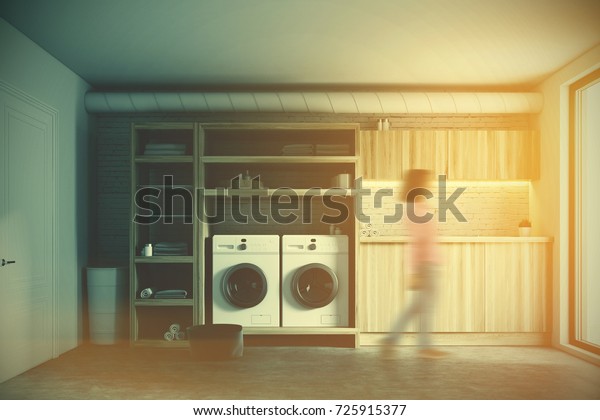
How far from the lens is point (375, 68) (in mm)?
5285

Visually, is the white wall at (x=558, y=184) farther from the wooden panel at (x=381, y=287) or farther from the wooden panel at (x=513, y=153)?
the wooden panel at (x=381, y=287)

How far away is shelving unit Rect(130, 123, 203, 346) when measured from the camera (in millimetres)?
5309

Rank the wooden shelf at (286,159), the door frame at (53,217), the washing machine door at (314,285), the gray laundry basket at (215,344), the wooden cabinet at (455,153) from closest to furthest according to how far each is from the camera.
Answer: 1. the gray laundry basket at (215,344)
2. the door frame at (53,217)
3. the washing machine door at (314,285)
4. the wooden shelf at (286,159)
5. the wooden cabinet at (455,153)

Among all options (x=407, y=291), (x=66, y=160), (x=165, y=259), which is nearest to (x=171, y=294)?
(x=165, y=259)

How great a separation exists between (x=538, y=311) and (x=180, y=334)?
367 centimetres

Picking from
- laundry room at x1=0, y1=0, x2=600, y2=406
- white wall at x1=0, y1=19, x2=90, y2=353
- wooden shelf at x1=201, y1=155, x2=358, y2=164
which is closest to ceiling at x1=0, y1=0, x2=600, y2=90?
laundry room at x1=0, y1=0, x2=600, y2=406

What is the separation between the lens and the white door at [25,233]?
4.07m

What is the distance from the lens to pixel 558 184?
530 centimetres

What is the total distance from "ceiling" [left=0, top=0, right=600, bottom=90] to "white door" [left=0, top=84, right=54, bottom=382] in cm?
77

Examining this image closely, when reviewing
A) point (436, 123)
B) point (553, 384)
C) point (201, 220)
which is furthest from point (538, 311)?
point (201, 220)

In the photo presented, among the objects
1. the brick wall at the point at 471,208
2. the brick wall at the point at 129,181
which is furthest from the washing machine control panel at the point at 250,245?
the brick wall at the point at 129,181

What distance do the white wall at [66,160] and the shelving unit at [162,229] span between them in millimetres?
605

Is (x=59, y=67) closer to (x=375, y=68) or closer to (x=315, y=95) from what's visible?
(x=315, y=95)

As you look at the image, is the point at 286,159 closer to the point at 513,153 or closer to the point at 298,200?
the point at 298,200
